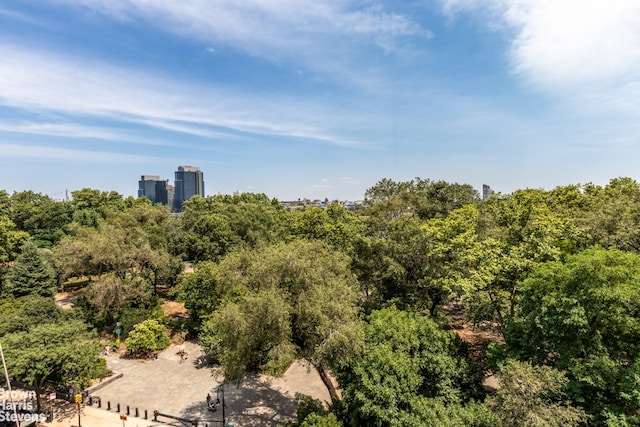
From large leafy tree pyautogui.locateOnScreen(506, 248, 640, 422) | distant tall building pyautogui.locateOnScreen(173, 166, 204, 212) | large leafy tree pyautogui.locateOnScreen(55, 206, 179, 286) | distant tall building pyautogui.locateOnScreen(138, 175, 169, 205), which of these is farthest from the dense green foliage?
distant tall building pyautogui.locateOnScreen(173, 166, 204, 212)

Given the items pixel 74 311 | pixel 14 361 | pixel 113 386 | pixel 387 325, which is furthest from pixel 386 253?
pixel 74 311

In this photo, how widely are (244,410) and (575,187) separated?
38589 mm

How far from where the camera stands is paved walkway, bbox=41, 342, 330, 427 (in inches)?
640

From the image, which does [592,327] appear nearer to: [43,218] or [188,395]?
[188,395]

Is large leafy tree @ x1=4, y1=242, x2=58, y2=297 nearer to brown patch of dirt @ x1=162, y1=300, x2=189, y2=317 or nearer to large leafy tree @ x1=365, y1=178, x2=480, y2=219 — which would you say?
brown patch of dirt @ x1=162, y1=300, x2=189, y2=317

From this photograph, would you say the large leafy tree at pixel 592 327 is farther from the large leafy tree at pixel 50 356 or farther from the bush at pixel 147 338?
the bush at pixel 147 338

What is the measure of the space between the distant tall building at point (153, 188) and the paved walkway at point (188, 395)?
491 feet

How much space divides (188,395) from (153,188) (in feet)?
552

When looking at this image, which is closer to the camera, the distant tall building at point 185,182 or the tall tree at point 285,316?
the tall tree at point 285,316

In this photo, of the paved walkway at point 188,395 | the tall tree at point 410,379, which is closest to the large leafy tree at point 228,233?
the paved walkway at point 188,395

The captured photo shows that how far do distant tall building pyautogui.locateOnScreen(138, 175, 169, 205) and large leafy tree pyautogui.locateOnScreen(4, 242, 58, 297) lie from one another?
5320 inches

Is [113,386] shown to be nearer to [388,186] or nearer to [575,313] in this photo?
[575,313]

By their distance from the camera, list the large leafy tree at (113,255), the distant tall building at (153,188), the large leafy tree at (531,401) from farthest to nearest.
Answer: the distant tall building at (153,188) < the large leafy tree at (113,255) < the large leafy tree at (531,401)

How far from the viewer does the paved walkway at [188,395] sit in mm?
16250
